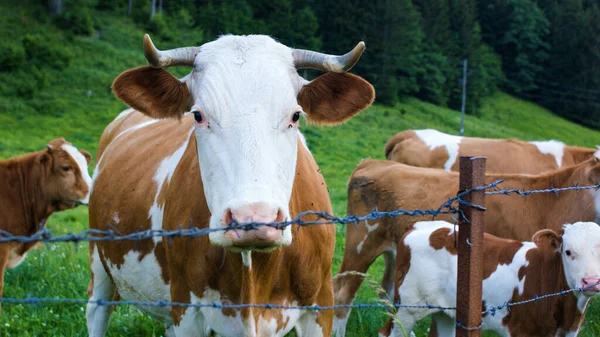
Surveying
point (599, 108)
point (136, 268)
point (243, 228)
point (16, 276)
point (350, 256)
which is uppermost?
point (243, 228)

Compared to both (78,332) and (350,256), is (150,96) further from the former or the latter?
(350,256)

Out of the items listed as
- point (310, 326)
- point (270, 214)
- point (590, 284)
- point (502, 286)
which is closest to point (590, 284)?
point (590, 284)

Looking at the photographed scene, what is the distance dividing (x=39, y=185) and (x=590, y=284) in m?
6.59

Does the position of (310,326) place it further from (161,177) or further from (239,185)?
(161,177)

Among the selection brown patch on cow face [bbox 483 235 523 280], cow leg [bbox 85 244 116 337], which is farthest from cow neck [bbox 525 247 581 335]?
cow leg [bbox 85 244 116 337]

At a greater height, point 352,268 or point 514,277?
point 514,277

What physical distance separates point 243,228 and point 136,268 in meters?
2.17

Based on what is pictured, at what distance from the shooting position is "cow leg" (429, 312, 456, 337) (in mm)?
5234

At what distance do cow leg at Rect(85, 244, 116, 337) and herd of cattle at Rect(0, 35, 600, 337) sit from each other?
0.04 ft

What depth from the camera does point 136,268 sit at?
4.35 meters

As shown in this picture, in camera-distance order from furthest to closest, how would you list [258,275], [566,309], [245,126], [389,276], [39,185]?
[39,185] → [389,276] → [566,309] → [258,275] → [245,126]

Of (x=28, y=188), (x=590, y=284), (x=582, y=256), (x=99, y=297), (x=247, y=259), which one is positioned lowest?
(x=99, y=297)

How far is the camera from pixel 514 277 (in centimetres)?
492

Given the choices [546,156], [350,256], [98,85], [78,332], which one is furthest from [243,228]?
[98,85]
